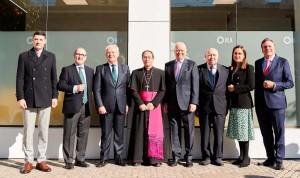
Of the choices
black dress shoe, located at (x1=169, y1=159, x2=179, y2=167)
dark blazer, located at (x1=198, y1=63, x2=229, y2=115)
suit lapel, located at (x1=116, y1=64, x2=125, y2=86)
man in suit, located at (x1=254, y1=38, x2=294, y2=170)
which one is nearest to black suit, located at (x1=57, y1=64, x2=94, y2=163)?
suit lapel, located at (x1=116, y1=64, x2=125, y2=86)

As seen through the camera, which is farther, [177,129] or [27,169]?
[177,129]

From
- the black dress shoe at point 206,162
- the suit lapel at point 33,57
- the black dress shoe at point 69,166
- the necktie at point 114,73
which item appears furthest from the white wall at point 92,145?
the suit lapel at point 33,57

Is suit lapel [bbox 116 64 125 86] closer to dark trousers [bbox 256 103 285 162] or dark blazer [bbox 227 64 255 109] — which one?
dark blazer [bbox 227 64 255 109]

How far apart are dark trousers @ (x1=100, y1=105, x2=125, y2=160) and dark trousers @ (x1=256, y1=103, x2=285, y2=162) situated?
103 inches

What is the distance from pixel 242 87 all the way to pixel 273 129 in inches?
38.8

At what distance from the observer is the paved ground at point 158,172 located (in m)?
5.55

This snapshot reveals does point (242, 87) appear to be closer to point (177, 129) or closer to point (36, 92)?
point (177, 129)

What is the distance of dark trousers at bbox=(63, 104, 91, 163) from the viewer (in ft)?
19.9

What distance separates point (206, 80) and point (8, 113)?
4.21 metres

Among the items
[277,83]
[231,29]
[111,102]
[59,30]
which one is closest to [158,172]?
[111,102]

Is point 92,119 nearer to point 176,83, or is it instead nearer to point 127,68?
point 127,68

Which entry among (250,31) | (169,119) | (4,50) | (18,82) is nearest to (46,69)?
(18,82)

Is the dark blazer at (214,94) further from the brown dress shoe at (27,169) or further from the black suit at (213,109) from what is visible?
the brown dress shoe at (27,169)

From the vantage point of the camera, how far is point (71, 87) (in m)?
6.03
